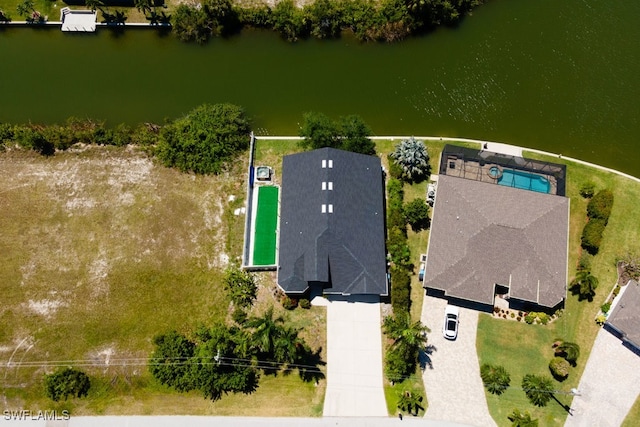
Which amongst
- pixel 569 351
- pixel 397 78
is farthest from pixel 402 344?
pixel 397 78

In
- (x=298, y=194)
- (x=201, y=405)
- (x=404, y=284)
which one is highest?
(x=298, y=194)

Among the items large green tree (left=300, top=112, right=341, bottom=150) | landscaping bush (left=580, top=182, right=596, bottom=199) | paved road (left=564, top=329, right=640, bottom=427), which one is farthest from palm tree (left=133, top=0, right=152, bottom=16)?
paved road (left=564, top=329, right=640, bottom=427)

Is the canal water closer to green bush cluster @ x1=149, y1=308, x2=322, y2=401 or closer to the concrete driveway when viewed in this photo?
the concrete driveway

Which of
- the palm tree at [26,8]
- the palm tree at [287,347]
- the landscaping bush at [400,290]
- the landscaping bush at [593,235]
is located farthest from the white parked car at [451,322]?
the palm tree at [26,8]

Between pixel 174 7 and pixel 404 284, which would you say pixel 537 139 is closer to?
pixel 404 284

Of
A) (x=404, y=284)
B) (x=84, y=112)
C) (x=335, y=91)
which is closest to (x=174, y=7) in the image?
(x=84, y=112)

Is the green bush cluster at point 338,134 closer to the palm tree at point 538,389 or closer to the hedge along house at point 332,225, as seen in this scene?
the hedge along house at point 332,225
